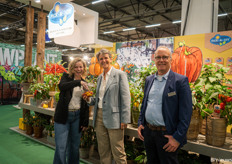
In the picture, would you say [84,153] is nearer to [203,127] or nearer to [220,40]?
[203,127]

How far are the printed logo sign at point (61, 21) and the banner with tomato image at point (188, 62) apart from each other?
2244 mm

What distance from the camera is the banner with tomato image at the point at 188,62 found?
7.23 ft

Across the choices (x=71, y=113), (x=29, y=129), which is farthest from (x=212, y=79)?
(x=29, y=129)

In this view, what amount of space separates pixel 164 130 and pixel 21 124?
15.2 ft

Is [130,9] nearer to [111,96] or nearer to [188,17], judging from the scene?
[188,17]

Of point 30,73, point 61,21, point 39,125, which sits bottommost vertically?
point 39,125

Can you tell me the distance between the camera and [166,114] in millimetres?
Result: 1484

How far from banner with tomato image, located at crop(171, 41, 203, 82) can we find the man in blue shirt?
0.74 meters

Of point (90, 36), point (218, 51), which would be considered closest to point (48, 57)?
point (90, 36)

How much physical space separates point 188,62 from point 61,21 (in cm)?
285

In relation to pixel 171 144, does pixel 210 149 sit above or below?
below

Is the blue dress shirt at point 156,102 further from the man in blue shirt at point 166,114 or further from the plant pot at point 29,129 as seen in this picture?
the plant pot at point 29,129

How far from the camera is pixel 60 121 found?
222cm

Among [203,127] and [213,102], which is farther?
[203,127]
